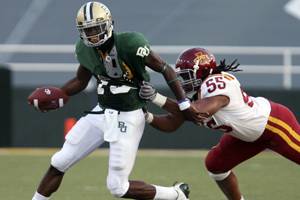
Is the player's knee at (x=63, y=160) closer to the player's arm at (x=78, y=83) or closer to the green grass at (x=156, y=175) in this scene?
the player's arm at (x=78, y=83)

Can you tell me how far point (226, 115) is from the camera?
7.23m

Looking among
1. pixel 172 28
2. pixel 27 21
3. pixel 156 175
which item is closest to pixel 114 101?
pixel 156 175

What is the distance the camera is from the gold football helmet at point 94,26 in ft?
23.3

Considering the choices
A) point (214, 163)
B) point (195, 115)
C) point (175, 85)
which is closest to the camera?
point (195, 115)

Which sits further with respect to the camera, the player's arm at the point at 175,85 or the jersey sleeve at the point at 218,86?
the jersey sleeve at the point at 218,86

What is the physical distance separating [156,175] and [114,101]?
3.18 metres

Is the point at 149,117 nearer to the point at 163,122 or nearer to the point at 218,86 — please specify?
the point at 163,122

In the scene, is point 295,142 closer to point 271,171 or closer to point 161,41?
point 271,171

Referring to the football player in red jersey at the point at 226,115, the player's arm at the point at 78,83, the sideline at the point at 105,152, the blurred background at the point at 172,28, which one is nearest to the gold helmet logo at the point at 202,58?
the football player in red jersey at the point at 226,115

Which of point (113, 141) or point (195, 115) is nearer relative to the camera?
point (195, 115)

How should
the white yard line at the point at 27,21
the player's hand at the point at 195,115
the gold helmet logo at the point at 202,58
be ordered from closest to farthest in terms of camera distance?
the player's hand at the point at 195,115 → the gold helmet logo at the point at 202,58 → the white yard line at the point at 27,21

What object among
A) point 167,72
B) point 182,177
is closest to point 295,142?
point 167,72

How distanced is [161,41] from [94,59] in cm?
1321

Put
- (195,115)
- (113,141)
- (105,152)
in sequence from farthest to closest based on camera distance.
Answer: (105,152) < (113,141) < (195,115)
